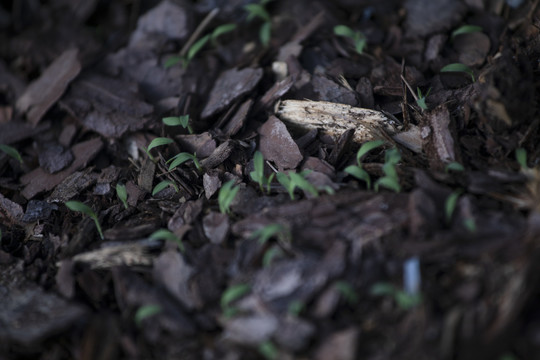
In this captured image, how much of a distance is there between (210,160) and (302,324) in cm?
129

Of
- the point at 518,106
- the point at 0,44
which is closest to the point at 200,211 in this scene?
the point at 518,106

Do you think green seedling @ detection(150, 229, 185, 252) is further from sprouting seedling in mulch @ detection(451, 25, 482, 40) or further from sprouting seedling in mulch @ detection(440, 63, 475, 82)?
sprouting seedling in mulch @ detection(451, 25, 482, 40)

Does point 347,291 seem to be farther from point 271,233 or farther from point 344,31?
point 344,31

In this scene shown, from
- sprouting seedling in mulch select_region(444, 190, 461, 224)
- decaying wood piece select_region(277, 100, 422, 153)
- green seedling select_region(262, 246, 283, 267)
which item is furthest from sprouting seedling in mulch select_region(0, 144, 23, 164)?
sprouting seedling in mulch select_region(444, 190, 461, 224)

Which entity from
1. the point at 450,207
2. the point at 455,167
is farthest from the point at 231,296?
the point at 455,167

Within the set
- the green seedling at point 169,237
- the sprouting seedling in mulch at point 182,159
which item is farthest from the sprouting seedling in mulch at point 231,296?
the sprouting seedling in mulch at point 182,159

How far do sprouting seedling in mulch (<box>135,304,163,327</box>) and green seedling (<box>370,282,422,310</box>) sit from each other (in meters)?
0.94

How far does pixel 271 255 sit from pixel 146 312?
0.60 meters

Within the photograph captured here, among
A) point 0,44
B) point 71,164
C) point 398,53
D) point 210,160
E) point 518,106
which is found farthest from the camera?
point 0,44

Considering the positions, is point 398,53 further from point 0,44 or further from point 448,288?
point 0,44

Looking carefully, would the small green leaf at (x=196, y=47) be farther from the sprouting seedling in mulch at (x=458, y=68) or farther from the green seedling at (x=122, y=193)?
the sprouting seedling in mulch at (x=458, y=68)

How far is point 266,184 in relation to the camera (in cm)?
261

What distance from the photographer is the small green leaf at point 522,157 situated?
233 centimetres

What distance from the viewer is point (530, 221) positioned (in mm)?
1944
